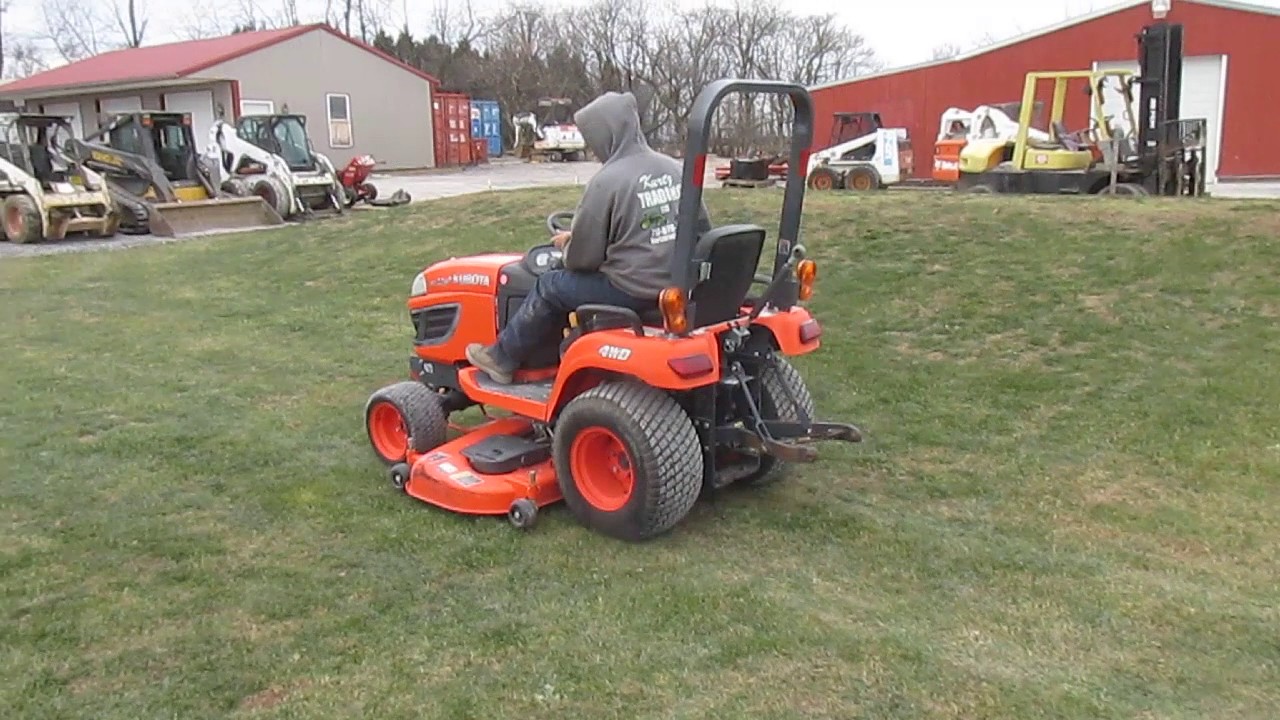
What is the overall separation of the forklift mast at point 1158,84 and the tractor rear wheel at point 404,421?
11.2 metres

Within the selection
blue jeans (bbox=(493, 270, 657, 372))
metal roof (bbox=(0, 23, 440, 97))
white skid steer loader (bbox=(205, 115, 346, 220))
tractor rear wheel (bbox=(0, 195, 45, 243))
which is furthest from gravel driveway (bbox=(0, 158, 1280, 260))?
blue jeans (bbox=(493, 270, 657, 372))

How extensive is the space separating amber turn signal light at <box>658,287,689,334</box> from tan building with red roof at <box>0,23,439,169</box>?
2642 centimetres

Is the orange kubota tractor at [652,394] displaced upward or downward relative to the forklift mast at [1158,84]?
downward

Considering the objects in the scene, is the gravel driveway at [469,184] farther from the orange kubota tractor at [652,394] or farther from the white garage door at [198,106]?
the orange kubota tractor at [652,394]

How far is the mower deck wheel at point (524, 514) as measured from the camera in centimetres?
446

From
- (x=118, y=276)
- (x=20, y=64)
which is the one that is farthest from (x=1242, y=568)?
(x=20, y=64)

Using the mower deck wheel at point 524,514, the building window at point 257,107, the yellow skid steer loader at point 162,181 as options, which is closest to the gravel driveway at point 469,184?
the yellow skid steer loader at point 162,181

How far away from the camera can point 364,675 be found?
133 inches

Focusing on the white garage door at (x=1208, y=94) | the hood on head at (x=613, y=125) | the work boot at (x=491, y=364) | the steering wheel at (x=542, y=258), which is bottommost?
the work boot at (x=491, y=364)

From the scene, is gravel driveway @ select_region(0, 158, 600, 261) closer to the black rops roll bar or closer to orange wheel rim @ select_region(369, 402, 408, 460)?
orange wheel rim @ select_region(369, 402, 408, 460)

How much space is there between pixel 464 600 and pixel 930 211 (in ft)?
23.9

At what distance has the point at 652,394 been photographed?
14.2ft

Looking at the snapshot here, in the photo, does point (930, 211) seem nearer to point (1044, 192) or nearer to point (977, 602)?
point (1044, 192)

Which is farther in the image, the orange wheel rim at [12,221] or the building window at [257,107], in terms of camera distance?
the building window at [257,107]
